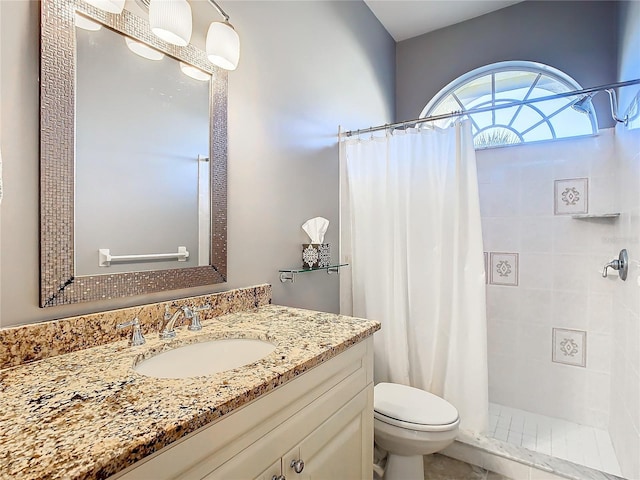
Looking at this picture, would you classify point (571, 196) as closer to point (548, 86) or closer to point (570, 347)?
point (548, 86)

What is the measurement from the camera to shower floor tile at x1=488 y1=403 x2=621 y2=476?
6.27 ft

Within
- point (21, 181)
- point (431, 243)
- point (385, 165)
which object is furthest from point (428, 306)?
point (21, 181)

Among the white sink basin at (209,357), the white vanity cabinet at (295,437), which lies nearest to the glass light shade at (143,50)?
the white sink basin at (209,357)

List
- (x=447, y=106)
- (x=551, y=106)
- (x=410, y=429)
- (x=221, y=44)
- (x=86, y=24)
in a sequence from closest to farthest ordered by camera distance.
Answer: (x=86, y=24), (x=221, y=44), (x=410, y=429), (x=551, y=106), (x=447, y=106)

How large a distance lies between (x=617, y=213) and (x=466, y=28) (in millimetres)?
1753

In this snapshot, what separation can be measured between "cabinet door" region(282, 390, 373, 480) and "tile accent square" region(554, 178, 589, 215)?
1980 millimetres

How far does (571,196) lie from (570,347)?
3.30ft

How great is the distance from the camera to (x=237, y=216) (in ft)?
4.87

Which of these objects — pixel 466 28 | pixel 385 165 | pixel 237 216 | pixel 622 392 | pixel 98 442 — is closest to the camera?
pixel 98 442

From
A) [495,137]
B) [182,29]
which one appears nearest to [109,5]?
[182,29]

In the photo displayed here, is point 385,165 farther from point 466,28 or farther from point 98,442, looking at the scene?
point 98,442

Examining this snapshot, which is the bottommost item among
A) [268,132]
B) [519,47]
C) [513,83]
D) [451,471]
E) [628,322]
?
[451,471]

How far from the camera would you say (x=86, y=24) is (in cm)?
100

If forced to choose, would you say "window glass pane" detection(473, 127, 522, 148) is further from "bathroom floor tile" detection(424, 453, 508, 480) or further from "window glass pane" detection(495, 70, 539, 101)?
"bathroom floor tile" detection(424, 453, 508, 480)
